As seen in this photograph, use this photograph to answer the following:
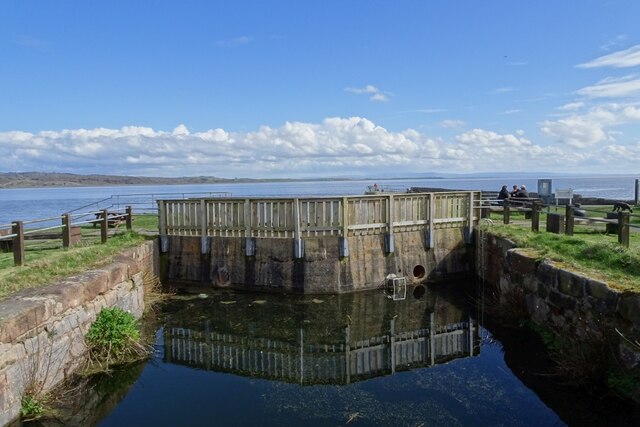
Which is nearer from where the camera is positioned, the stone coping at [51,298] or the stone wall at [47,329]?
the stone wall at [47,329]

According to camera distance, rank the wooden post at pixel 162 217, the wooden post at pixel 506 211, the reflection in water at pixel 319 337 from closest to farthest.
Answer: the reflection in water at pixel 319 337 → the wooden post at pixel 162 217 → the wooden post at pixel 506 211

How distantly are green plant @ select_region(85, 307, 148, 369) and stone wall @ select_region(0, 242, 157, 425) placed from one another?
0.20 m

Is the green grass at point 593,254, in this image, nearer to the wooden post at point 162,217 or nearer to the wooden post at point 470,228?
the wooden post at point 470,228

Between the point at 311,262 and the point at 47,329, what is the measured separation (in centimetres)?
747

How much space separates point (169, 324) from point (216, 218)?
13.5 ft

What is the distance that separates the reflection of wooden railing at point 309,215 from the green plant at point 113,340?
5.50 m

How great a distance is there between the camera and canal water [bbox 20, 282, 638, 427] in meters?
7.06

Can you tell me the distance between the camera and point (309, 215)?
14.0 metres

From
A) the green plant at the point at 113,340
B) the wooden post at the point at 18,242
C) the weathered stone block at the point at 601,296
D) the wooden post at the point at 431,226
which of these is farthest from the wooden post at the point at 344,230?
the wooden post at the point at 18,242

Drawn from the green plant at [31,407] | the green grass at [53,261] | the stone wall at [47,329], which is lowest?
the green plant at [31,407]

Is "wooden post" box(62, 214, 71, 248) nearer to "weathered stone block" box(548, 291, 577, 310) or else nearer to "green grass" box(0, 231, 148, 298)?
"green grass" box(0, 231, 148, 298)

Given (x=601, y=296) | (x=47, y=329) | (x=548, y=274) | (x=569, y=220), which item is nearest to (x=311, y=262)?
(x=548, y=274)

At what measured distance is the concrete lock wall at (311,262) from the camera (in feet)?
45.5

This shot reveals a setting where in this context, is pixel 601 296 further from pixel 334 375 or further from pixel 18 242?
pixel 18 242
